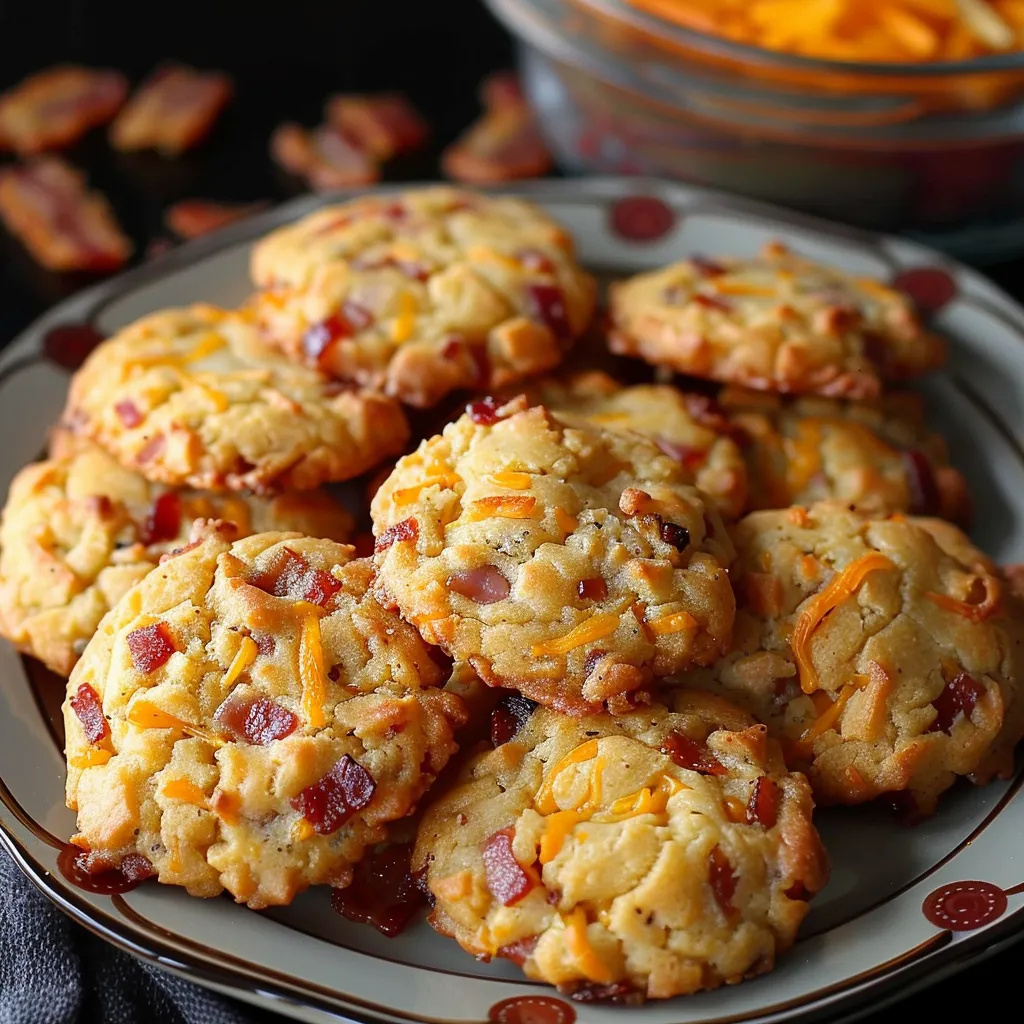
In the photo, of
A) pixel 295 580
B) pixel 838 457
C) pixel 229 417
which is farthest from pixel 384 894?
pixel 838 457

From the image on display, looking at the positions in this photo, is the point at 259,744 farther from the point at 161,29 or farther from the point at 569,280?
the point at 161,29

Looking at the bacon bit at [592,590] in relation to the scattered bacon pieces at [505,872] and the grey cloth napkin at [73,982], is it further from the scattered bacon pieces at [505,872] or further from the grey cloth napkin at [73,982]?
the grey cloth napkin at [73,982]

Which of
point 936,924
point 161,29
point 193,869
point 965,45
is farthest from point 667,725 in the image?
point 161,29

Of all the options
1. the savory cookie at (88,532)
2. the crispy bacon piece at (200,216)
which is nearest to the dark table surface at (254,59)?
the crispy bacon piece at (200,216)

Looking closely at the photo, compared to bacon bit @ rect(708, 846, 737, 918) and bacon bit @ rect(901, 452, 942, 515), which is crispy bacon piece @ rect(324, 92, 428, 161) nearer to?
bacon bit @ rect(901, 452, 942, 515)

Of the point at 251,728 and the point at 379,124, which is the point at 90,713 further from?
the point at 379,124

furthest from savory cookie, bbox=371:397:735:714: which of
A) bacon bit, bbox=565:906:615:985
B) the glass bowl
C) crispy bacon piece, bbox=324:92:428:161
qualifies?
crispy bacon piece, bbox=324:92:428:161
